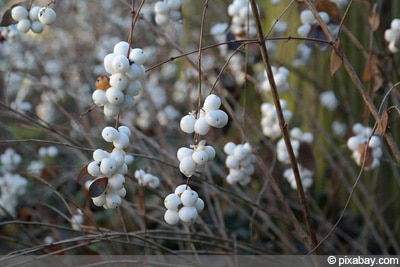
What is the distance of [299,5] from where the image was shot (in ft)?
4.50

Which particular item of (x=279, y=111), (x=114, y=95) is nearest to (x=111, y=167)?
(x=114, y=95)

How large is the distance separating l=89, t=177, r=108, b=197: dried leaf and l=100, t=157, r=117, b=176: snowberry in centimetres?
3

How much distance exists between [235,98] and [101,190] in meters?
1.33

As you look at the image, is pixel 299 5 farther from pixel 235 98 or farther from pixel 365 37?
pixel 365 37

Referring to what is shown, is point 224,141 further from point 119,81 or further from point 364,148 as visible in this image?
point 119,81

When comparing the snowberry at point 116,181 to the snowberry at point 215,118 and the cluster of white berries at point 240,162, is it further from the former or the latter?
the cluster of white berries at point 240,162

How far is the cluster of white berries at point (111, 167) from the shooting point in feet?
3.12

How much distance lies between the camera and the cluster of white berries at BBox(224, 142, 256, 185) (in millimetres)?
1364

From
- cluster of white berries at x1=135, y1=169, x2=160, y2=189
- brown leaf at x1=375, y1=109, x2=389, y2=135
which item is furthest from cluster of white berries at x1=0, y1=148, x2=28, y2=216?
brown leaf at x1=375, y1=109, x2=389, y2=135

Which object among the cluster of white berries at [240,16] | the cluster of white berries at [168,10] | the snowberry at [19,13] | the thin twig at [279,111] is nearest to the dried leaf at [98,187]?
the thin twig at [279,111]

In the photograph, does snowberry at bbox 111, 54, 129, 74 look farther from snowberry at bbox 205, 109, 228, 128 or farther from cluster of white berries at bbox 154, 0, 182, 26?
cluster of white berries at bbox 154, 0, 182, 26

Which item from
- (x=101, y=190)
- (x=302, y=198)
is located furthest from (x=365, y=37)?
(x=101, y=190)

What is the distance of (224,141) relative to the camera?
1.64 m

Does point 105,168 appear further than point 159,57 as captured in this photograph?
No
